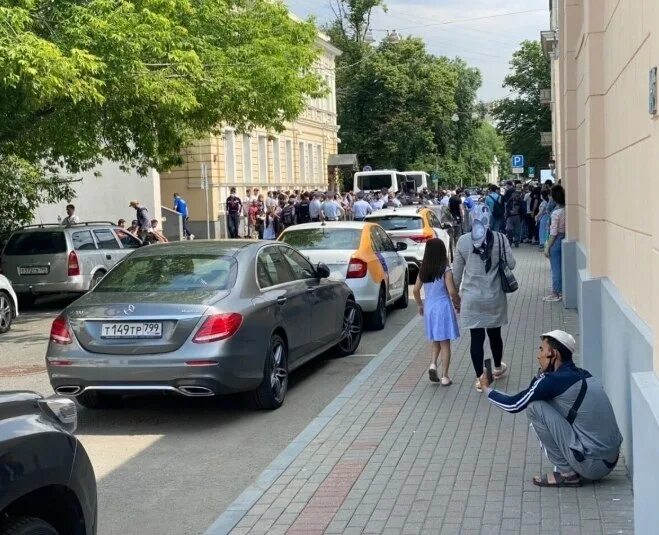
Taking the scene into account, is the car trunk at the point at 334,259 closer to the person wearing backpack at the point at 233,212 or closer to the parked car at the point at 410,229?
the parked car at the point at 410,229

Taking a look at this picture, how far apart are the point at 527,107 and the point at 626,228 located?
63.0 metres

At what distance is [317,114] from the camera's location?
5788 cm

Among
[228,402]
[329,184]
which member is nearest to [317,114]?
[329,184]

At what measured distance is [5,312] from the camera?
1453 cm

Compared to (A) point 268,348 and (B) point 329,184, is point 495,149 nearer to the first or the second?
(B) point 329,184

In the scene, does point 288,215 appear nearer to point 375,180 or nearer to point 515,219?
point 515,219

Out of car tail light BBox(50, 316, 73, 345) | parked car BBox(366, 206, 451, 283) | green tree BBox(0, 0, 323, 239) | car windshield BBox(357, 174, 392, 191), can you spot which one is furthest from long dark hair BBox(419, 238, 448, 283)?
car windshield BBox(357, 174, 392, 191)

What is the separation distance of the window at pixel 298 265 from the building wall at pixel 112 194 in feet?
73.5

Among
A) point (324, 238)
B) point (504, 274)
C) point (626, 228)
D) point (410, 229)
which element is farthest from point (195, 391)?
point (410, 229)

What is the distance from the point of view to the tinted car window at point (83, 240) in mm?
17406

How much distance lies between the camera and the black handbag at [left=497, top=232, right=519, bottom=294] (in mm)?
8836

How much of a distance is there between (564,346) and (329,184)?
54.8m

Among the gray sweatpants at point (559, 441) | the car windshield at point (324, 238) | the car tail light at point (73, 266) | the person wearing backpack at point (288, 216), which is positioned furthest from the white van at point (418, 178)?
the gray sweatpants at point (559, 441)

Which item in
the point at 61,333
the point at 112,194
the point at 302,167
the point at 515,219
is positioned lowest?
the point at 61,333
